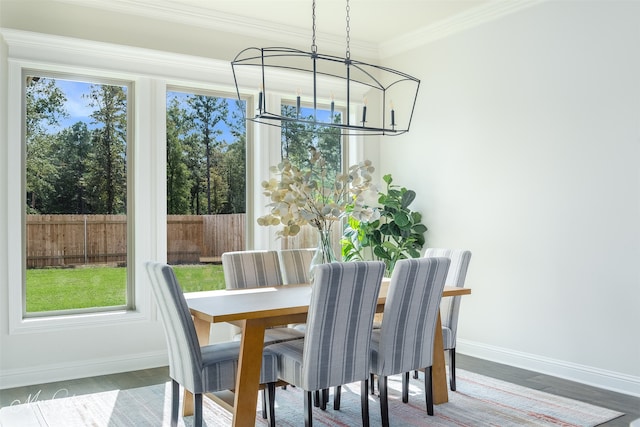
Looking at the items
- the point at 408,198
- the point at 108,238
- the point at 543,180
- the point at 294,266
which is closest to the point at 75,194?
the point at 108,238

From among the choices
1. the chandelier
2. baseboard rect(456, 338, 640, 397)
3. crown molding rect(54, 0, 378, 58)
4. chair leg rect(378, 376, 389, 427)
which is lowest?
baseboard rect(456, 338, 640, 397)

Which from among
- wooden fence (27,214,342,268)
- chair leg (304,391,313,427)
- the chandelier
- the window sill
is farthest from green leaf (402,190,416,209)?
chair leg (304,391,313,427)

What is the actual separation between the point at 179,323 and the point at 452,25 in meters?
3.57

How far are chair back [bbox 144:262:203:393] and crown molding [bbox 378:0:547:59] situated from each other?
11.0 ft

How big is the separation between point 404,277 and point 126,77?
2835 mm

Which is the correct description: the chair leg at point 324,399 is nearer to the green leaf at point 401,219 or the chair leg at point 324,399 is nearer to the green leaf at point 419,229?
the green leaf at point 401,219

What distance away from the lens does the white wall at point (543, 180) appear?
13.0 feet

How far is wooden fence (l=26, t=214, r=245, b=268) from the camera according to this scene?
445 centimetres

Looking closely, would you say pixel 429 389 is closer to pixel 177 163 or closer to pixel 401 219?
pixel 401 219

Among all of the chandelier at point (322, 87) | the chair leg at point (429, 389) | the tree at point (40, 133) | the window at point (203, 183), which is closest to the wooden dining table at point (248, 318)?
the chair leg at point (429, 389)

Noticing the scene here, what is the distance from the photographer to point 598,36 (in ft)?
13.4

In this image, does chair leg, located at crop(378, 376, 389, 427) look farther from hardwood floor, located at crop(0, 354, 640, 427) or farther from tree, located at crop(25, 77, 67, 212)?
tree, located at crop(25, 77, 67, 212)

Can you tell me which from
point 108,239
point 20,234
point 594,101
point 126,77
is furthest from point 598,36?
point 20,234

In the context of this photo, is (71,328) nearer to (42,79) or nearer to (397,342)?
(42,79)
